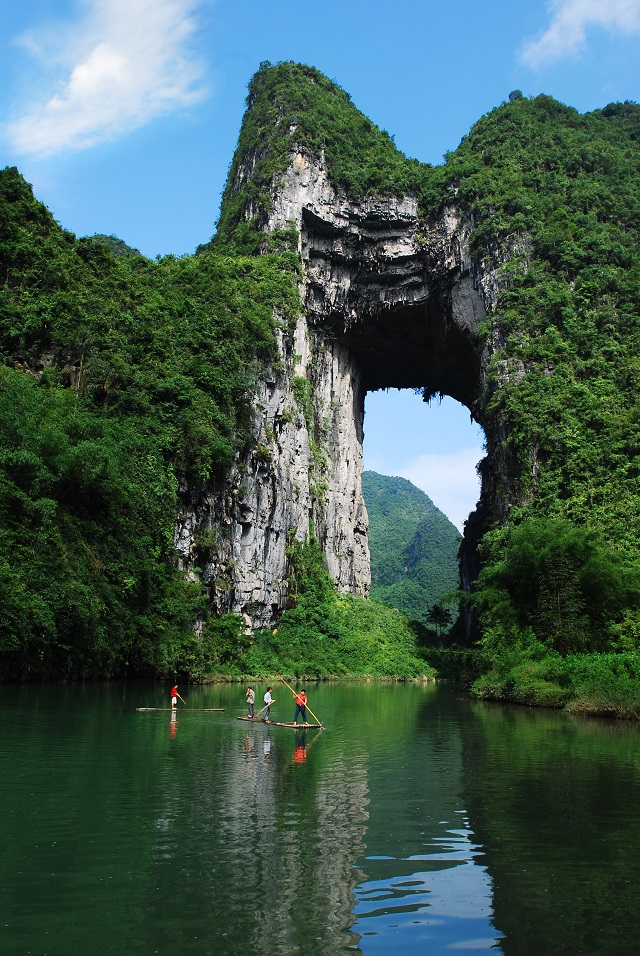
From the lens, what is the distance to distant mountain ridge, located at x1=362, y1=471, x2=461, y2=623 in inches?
3612

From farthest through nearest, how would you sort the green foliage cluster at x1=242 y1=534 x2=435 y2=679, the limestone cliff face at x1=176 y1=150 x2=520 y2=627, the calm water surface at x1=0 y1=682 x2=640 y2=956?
1. the limestone cliff face at x1=176 y1=150 x2=520 y2=627
2. the green foliage cluster at x1=242 y1=534 x2=435 y2=679
3. the calm water surface at x1=0 y1=682 x2=640 y2=956

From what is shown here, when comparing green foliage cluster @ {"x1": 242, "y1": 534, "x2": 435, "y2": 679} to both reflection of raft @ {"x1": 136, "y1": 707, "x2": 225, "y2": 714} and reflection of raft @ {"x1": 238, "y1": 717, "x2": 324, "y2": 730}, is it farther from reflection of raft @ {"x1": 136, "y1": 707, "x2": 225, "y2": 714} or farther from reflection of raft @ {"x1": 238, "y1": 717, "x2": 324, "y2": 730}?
reflection of raft @ {"x1": 238, "y1": 717, "x2": 324, "y2": 730}

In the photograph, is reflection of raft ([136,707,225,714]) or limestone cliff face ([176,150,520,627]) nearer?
reflection of raft ([136,707,225,714])

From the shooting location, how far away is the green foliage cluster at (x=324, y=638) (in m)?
35.9

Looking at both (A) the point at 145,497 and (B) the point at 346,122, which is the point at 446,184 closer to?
(B) the point at 346,122

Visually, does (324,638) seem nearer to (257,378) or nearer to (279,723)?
(257,378)

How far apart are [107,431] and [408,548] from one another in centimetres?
9129

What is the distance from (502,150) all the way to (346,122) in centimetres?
1186

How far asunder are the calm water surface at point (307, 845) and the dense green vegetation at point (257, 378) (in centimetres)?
846

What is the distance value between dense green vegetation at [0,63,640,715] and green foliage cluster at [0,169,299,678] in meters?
0.09

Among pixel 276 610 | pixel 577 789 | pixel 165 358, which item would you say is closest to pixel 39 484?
pixel 165 358

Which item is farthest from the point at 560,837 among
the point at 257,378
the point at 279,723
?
the point at 257,378

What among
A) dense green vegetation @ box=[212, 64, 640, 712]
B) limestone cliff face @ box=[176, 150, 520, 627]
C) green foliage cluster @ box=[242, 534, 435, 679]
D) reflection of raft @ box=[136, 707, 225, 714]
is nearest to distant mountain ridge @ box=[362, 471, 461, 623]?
limestone cliff face @ box=[176, 150, 520, 627]

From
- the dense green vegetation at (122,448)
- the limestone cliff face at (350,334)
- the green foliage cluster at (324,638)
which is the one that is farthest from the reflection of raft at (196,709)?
the limestone cliff face at (350,334)
